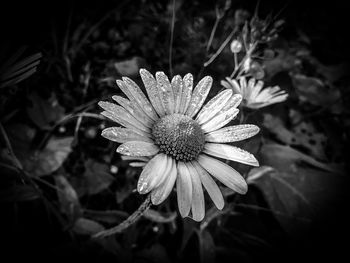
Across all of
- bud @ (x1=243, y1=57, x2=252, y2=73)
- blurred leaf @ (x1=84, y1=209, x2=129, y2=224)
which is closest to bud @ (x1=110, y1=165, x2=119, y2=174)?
blurred leaf @ (x1=84, y1=209, x2=129, y2=224)

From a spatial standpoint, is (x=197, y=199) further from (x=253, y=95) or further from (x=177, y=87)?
(x=253, y=95)

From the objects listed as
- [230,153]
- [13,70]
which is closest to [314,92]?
[230,153]

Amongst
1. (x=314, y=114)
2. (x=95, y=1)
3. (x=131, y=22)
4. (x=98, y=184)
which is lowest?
(x=314, y=114)

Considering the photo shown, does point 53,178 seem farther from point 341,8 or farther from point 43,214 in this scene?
point 341,8

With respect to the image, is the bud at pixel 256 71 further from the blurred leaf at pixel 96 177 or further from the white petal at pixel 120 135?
the blurred leaf at pixel 96 177

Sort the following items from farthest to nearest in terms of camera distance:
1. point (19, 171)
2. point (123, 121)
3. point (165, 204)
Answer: point (165, 204)
point (19, 171)
point (123, 121)

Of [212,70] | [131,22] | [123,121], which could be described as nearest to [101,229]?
[123,121]
